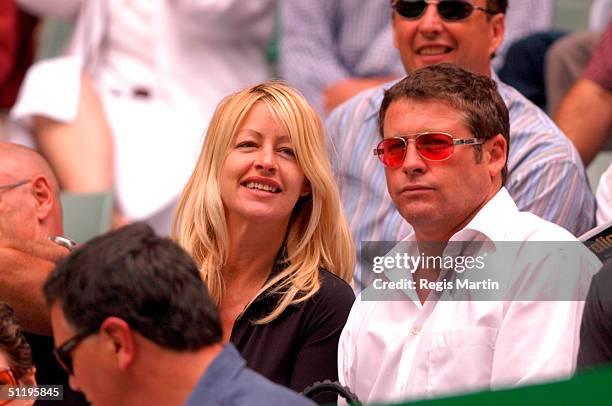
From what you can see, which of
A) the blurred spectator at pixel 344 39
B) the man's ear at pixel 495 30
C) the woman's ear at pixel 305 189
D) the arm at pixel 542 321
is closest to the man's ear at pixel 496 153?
the arm at pixel 542 321

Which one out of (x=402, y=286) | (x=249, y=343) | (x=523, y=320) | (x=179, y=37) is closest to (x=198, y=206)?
(x=249, y=343)

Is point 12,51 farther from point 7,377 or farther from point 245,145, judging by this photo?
point 7,377

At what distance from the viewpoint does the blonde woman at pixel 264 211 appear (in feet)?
9.62

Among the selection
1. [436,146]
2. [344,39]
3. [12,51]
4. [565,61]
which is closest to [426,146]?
[436,146]

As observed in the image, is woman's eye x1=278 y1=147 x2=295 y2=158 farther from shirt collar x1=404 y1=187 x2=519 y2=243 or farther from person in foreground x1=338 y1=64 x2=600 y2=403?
shirt collar x1=404 y1=187 x2=519 y2=243

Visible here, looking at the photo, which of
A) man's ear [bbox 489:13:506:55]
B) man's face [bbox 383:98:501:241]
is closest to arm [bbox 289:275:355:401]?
man's face [bbox 383:98:501:241]

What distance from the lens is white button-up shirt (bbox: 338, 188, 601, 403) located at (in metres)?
2.39

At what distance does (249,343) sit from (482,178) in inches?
24.9

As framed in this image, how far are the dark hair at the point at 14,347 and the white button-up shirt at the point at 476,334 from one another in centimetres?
66

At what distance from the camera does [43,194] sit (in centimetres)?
320

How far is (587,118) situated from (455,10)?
2.00 ft

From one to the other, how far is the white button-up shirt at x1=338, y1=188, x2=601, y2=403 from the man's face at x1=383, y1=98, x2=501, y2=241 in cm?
4

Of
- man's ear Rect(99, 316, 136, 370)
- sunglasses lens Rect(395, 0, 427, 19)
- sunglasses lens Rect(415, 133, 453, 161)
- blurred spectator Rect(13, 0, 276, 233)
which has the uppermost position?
sunglasses lens Rect(395, 0, 427, 19)

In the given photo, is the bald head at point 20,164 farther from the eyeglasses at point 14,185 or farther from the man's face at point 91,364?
the man's face at point 91,364
